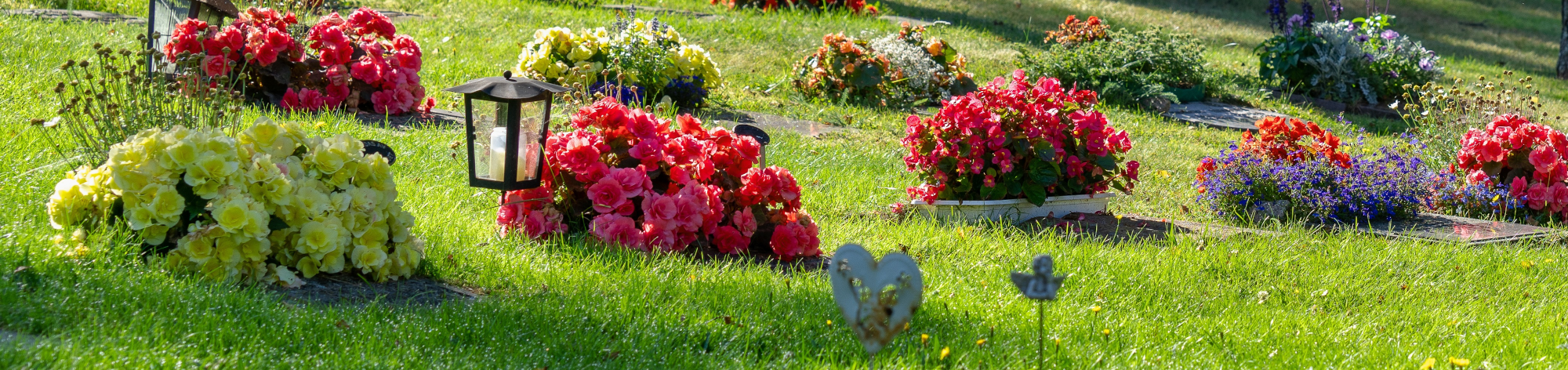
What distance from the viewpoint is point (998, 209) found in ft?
14.9

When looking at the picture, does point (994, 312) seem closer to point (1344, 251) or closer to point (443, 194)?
point (1344, 251)

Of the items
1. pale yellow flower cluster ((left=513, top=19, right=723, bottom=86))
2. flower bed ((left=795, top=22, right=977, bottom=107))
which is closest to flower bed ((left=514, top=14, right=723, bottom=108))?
pale yellow flower cluster ((left=513, top=19, right=723, bottom=86))

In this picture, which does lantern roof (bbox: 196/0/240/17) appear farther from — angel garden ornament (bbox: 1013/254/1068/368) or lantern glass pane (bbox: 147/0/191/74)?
angel garden ornament (bbox: 1013/254/1068/368)

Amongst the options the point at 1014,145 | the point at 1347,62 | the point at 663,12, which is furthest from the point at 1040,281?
the point at 663,12

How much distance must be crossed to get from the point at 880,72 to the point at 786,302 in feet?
16.2

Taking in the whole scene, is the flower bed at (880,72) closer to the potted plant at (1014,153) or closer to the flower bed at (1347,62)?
the flower bed at (1347,62)

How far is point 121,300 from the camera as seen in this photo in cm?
241

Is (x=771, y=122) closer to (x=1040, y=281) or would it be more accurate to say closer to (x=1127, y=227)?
(x=1127, y=227)

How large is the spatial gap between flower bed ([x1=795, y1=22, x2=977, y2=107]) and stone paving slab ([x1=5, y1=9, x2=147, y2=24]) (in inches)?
193

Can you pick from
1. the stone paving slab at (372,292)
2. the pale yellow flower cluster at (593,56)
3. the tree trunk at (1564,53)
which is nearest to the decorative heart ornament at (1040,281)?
the stone paving slab at (372,292)

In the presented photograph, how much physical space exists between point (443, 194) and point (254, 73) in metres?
2.15

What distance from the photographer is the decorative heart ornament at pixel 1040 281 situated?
1.97 m

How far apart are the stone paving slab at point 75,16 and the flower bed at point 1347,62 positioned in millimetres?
8848

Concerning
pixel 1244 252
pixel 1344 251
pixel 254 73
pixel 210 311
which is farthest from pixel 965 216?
pixel 254 73
